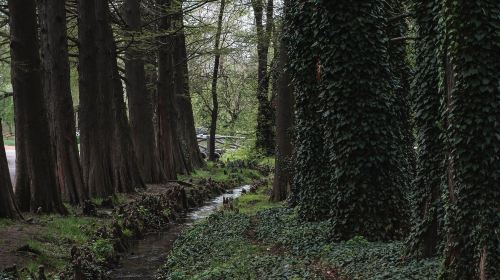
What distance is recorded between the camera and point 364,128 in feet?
32.9

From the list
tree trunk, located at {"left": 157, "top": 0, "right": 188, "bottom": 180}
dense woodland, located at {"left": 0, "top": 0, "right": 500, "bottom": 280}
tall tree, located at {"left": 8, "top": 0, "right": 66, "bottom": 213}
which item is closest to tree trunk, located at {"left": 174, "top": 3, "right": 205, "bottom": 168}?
tree trunk, located at {"left": 157, "top": 0, "right": 188, "bottom": 180}

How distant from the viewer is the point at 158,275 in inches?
424

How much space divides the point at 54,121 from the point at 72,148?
868 millimetres

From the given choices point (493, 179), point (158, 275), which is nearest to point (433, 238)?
point (493, 179)

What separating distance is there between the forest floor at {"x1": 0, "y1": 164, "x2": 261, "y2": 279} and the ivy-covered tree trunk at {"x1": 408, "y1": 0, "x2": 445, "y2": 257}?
19.1ft

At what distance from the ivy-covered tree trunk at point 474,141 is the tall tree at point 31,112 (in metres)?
9.37

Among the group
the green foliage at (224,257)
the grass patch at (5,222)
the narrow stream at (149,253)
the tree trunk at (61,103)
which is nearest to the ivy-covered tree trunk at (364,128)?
the green foliage at (224,257)

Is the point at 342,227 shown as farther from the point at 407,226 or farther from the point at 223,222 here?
the point at 223,222

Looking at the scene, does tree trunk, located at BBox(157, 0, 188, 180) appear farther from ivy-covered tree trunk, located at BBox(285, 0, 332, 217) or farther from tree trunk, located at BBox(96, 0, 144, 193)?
ivy-covered tree trunk, located at BBox(285, 0, 332, 217)

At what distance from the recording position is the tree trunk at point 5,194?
437 inches

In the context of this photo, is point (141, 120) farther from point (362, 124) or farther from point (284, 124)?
point (362, 124)

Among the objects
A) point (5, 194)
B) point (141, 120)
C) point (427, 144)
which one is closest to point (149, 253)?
point (5, 194)

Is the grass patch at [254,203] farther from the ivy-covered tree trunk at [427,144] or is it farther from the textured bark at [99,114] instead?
the ivy-covered tree trunk at [427,144]

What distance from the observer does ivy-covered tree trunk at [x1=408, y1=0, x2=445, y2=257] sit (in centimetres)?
782
